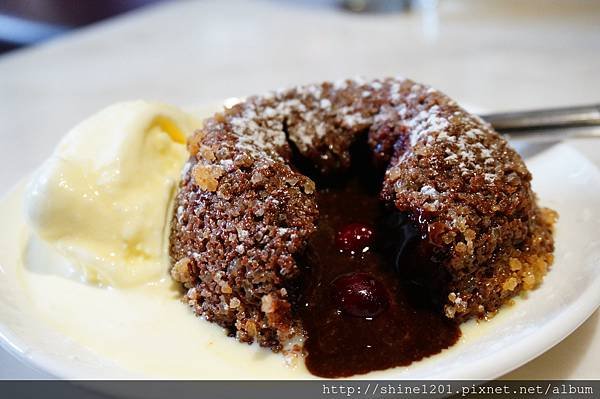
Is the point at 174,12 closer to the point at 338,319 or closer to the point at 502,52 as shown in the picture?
the point at 502,52

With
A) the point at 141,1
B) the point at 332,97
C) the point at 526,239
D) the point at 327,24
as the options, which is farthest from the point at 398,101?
the point at 141,1

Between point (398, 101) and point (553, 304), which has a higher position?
point (398, 101)

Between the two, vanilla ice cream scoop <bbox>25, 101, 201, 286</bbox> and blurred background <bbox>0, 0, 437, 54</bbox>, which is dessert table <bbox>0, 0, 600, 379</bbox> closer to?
blurred background <bbox>0, 0, 437, 54</bbox>

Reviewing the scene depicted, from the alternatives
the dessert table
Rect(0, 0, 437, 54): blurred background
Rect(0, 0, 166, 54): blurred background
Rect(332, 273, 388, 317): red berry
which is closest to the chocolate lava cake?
Rect(332, 273, 388, 317): red berry

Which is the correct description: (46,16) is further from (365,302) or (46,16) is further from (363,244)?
(365,302)

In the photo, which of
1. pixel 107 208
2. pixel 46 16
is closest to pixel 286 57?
pixel 107 208

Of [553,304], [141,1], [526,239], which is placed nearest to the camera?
[553,304]
